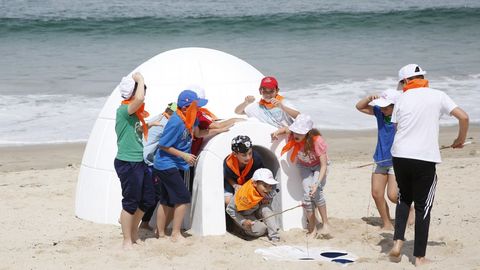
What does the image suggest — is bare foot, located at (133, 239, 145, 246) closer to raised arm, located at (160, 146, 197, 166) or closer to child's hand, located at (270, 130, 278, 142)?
raised arm, located at (160, 146, 197, 166)

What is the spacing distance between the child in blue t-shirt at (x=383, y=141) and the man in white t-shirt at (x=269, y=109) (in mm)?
704

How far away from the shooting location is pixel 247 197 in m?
7.33

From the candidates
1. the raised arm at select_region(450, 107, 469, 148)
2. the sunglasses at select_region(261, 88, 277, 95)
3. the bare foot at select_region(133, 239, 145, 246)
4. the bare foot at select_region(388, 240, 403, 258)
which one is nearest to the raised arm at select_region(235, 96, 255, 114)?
the sunglasses at select_region(261, 88, 277, 95)

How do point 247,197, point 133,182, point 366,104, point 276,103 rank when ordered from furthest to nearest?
point 276,103, point 366,104, point 247,197, point 133,182

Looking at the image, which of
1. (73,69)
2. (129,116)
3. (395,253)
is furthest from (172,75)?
(73,69)

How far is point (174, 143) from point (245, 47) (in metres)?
17.6

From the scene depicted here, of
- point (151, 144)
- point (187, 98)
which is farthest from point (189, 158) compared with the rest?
point (187, 98)

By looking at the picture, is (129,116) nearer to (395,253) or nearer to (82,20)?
(395,253)

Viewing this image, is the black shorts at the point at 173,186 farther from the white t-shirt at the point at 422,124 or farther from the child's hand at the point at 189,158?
the white t-shirt at the point at 422,124

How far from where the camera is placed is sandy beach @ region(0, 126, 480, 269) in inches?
268

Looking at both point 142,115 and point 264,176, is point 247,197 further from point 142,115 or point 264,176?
point 142,115

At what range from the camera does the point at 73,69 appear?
20.5 metres

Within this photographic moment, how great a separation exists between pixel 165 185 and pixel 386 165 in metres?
2.08

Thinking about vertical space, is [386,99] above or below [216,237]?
above
